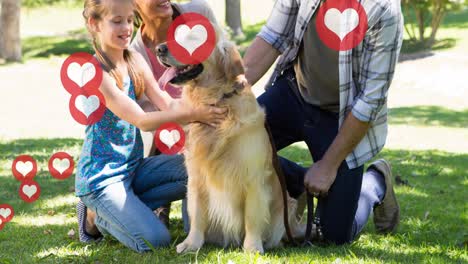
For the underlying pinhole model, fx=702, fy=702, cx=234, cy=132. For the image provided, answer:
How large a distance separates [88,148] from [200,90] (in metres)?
0.82

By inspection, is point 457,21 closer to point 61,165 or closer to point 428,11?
point 428,11

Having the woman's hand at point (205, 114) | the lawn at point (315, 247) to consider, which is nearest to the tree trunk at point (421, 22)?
the lawn at point (315, 247)

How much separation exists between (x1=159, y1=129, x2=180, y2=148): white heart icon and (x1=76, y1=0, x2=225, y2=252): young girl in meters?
0.12

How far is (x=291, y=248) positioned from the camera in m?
4.27

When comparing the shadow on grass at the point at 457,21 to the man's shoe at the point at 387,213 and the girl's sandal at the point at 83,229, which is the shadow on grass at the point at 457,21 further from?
the girl's sandal at the point at 83,229

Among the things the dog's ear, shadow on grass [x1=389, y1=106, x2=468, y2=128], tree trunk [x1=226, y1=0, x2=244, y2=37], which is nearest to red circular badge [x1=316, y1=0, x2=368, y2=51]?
the dog's ear

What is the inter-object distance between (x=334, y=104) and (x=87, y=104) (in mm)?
1524

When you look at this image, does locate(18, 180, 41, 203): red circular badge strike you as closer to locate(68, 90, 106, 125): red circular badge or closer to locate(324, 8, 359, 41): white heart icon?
locate(68, 90, 106, 125): red circular badge

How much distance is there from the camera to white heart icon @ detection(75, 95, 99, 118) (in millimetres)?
4195

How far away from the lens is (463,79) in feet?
53.6

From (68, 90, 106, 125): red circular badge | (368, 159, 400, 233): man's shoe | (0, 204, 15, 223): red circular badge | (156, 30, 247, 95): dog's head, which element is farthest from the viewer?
(0, 204, 15, 223): red circular badge

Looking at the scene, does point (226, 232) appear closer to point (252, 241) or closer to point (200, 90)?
point (252, 241)

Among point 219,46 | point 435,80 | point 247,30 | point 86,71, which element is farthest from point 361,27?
point 247,30

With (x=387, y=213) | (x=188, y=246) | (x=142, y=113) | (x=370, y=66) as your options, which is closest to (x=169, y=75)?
(x=142, y=113)
